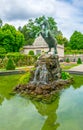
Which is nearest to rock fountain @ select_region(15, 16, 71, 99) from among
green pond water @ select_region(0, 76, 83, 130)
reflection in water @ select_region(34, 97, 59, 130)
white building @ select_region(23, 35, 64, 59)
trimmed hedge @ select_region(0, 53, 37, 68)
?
green pond water @ select_region(0, 76, 83, 130)

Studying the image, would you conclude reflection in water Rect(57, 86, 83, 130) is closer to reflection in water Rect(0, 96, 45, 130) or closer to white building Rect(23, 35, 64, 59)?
reflection in water Rect(0, 96, 45, 130)

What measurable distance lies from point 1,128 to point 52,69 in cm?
782

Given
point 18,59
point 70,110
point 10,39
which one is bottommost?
point 70,110

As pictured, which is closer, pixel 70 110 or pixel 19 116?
pixel 19 116

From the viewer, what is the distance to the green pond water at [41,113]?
Result: 6586 millimetres

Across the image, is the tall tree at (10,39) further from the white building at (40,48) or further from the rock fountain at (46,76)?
the rock fountain at (46,76)

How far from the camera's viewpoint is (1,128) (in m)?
6.39

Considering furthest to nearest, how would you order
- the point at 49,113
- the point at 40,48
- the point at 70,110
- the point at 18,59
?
the point at 40,48 → the point at 18,59 → the point at 70,110 → the point at 49,113

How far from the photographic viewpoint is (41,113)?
7.89m

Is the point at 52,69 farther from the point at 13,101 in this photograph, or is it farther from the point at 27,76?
the point at 13,101

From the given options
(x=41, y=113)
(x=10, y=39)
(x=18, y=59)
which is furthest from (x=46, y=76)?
(x=10, y=39)

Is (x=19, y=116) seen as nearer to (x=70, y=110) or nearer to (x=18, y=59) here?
(x=70, y=110)

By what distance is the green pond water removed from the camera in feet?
21.6

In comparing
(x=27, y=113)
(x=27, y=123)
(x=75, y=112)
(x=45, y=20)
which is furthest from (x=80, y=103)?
(x=45, y=20)
